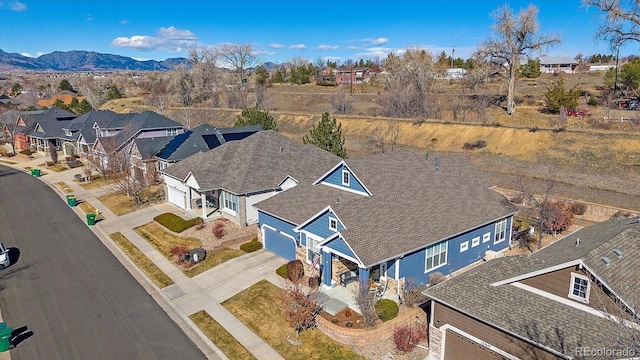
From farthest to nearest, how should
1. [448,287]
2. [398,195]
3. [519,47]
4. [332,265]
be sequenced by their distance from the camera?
[519,47] → [398,195] → [332,265] → [448,287]

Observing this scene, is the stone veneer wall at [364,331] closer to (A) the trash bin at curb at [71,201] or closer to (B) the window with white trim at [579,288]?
(B) the window with white trim at [579,288]

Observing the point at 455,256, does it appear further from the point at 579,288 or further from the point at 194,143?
the point at 194,143

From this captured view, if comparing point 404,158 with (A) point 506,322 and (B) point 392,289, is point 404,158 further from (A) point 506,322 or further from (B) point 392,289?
(A) point 506,322

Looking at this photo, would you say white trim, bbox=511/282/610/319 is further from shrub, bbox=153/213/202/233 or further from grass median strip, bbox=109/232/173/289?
shrub, bbox=153/213/202/233

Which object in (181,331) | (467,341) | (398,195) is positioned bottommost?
(181,331)

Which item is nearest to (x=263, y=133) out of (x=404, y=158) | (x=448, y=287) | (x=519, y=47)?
(x=404, y=158)

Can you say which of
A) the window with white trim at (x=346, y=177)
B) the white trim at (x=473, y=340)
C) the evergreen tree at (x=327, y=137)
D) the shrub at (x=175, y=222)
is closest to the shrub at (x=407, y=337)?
the white trim at (x=473, y=340)

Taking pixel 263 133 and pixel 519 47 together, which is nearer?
pixel 263 133

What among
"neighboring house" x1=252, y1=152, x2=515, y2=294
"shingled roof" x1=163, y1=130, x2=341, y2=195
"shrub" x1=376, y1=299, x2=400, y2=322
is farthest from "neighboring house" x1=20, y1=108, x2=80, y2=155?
"shrub" x1=376, y1=299, x2=400, y2=322
